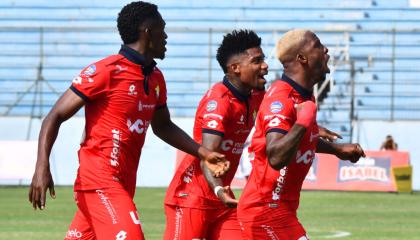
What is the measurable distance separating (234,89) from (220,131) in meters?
0.56

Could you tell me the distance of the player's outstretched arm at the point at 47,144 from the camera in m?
7.62

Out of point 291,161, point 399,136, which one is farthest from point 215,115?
point 399,136

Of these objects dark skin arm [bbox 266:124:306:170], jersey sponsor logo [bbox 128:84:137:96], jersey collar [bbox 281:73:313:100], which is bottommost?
dark skin arm [bbox 266:124:306:170]

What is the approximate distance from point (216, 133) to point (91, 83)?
1.55 meters

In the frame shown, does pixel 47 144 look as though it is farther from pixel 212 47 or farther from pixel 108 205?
pixel 212 47

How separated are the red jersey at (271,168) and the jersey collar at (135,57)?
3.26 feet

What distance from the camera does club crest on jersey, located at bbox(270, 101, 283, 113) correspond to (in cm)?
766

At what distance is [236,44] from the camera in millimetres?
10055

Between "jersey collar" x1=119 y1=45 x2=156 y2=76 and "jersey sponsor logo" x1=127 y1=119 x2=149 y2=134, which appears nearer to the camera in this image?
"jersey sponsor logo" x1=127 y1=119 x2=149 y2=134

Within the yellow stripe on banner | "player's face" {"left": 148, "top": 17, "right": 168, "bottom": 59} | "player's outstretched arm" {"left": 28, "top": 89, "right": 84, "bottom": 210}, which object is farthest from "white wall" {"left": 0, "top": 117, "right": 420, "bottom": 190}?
"player's outstretched arm" {"left": 28, "top": 89, "right": 84, "bottom": 210}

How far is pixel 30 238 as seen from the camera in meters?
15.9

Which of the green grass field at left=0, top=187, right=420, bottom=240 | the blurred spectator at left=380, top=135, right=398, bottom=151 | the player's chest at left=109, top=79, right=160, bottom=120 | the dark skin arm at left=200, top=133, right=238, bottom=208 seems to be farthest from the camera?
the blurred spectator at left=380, top=135, right=398, bottom=151

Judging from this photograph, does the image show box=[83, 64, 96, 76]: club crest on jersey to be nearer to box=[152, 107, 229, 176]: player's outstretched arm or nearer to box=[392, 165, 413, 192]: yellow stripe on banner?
box=[152, 107, 229, 176]: player's outstretched arm

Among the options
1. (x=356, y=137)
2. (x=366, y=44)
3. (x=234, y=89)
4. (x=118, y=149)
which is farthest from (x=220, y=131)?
(x=366, y=44)
